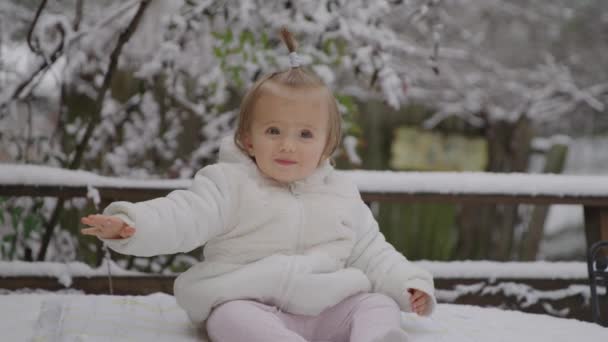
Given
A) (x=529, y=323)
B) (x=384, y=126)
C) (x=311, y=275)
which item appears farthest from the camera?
(x=384, y=126)

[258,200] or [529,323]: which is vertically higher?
[258,200]

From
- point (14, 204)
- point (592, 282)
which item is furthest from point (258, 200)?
point (14, 204)

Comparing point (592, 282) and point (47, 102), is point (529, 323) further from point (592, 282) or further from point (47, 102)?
point (47, 102)

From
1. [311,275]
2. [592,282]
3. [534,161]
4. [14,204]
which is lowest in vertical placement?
[534,161]

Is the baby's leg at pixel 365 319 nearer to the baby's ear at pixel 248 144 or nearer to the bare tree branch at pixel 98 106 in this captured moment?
the baby's ear at pixel 248 144

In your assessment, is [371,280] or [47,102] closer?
[371,280]

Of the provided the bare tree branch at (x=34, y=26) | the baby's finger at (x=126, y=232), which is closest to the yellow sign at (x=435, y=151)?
the bare tree branch at (x=34, y=26)

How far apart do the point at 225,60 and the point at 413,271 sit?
1764 mm

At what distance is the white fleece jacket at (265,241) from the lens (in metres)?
1.57

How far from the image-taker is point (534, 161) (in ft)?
16.6

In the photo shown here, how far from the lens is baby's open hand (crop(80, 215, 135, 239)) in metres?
1.43

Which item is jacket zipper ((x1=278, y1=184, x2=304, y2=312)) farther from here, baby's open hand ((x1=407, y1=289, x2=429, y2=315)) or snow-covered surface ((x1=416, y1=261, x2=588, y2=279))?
snow-covered surface ((x1=416, y1=261, x2=588, y2=279))

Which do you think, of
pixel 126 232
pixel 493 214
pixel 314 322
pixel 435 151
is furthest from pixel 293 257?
pixel 435 151

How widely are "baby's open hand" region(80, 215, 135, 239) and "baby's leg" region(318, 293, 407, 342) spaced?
0.52 m
